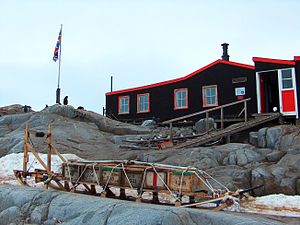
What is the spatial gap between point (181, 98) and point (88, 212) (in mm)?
18040

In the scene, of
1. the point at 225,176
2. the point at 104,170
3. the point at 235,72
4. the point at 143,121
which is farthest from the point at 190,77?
the point at 104,170

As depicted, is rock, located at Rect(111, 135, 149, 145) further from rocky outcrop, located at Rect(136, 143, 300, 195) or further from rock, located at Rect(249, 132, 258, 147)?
rock, located at Rect(249, 132, 258, 147)

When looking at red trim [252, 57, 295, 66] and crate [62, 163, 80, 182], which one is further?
red trim [252, 57, 295, 66]

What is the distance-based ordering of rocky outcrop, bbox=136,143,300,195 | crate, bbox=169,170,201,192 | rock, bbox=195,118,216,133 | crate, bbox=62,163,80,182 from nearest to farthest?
crate, bbox=169,170,201,192, crate, bbox=62,163,80,182, rocky outcrop, bbox=136,143,300,195, rock, bbox=195,118,216,133

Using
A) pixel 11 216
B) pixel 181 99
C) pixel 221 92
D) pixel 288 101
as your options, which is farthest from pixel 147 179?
pixel 181 99

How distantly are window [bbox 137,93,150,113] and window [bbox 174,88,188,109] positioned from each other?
97.5 inches

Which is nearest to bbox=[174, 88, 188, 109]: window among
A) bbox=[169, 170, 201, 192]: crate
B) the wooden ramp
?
the wooden ramp

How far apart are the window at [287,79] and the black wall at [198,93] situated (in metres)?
1.95

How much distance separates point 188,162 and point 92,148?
802cm

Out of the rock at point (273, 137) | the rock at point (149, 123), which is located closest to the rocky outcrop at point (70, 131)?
the rock at point (149, 123)

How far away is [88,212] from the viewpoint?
7.41 m

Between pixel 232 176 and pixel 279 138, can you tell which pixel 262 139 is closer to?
pixel 279 138

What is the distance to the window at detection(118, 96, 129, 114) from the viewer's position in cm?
2764

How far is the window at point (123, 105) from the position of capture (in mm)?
27638
